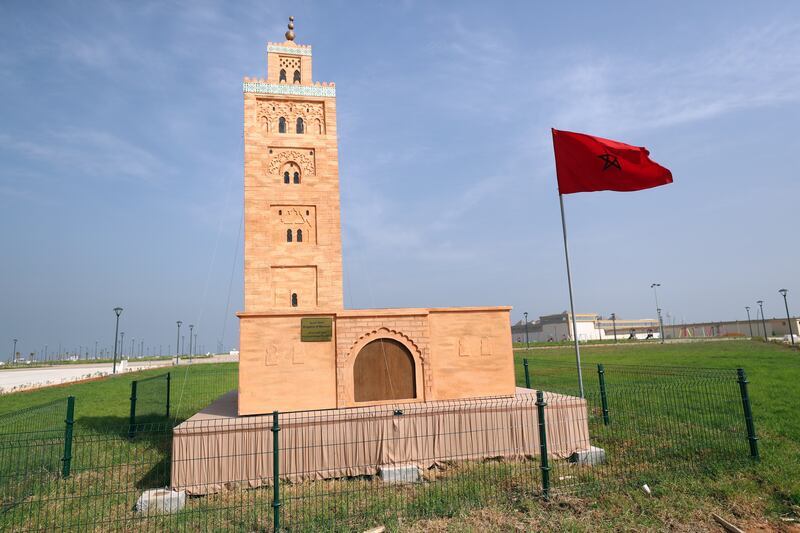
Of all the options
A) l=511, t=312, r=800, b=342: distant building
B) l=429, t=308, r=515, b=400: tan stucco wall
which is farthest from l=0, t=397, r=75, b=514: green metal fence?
l=511, t=312, r=800, b=342: distant building

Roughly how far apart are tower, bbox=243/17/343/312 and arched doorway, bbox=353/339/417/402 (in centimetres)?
444

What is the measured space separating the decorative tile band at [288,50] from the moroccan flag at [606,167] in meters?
11.2

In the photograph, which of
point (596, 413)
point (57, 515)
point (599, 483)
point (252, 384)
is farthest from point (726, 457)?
point (57, 515)

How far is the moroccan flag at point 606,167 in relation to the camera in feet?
37.7

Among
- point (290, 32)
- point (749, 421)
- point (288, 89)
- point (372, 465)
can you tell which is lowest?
point (372, 465)

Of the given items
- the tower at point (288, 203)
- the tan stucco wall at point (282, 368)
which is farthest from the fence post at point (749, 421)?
the tower at point (288, 203)

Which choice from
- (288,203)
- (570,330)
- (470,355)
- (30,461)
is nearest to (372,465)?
(470,355)

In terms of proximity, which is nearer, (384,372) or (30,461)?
(30,461)

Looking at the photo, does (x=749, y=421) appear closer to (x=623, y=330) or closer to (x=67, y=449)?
(x=67, y=449)

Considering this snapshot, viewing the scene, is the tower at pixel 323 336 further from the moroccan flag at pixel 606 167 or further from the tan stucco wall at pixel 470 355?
the moroccan flag at pixel 606 167

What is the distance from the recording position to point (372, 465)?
32.0 feet

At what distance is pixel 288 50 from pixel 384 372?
13.0 meters

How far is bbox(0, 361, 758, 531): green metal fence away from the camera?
301 inches

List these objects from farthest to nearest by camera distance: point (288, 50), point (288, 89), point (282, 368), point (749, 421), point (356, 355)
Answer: point (288, 50) → point (288, 89) → point (356, 355) → point (282, 368) → point (749, 421)
